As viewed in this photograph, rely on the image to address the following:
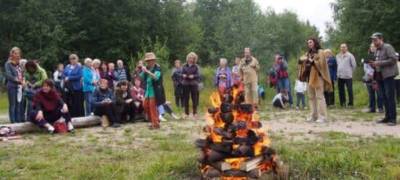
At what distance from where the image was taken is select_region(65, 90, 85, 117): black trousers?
13635 mm

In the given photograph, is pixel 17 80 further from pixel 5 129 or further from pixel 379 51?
pixel 379 51

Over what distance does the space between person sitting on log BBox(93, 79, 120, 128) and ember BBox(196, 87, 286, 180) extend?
21.2 feet

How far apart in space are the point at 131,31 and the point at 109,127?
32.4 meters

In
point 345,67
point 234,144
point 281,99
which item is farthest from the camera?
point 281,99

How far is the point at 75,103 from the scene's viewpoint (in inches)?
539

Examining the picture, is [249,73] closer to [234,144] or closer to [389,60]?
[389,60]

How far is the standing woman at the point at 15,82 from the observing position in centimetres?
1201

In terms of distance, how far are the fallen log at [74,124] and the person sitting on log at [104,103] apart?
205mm

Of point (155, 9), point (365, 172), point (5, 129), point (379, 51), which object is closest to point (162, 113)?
point (5, 129)

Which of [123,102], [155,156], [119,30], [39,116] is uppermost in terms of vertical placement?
[119,30]

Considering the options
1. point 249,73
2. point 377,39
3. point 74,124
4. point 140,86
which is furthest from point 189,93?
point 377,39

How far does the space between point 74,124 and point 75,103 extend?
4.98ft

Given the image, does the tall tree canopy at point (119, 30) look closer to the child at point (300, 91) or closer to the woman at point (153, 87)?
the child at point (300, 91)

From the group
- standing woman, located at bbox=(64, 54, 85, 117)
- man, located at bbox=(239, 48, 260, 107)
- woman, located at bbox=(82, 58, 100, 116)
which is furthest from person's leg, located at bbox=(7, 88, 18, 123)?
man, located at bbox=(239, 48, 260, 107)
